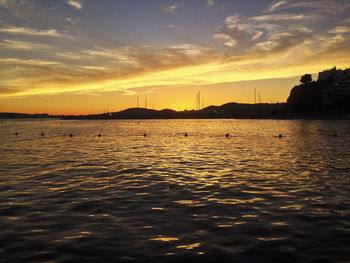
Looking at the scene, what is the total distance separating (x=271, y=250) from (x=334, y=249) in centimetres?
216

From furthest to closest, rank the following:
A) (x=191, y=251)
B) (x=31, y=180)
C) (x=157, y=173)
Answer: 1. (x=157, y=173)
2. (x=31, y=180)
3. (x=191, y=251)

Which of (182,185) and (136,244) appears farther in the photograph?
(182,185)

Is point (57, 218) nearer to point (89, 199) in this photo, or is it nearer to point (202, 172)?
point (89, 199)

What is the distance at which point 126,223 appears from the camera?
37.1 feet

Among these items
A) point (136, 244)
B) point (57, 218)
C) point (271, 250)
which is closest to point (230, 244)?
point (271, 250)

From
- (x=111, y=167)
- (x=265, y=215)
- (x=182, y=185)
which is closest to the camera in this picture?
(x=265, y=215)

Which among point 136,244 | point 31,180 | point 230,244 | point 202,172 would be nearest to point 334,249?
point 230,244

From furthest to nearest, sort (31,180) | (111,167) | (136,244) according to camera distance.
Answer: (111,167), (31,180), (136,244)

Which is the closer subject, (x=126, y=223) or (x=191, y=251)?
(x=191, y=251)

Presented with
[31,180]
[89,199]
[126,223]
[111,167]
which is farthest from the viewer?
[111,167]

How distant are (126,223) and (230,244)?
178 inches

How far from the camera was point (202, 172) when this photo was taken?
2269 centimetres

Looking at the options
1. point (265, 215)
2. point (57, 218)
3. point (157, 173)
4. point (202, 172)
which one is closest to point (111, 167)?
point (157, 173)

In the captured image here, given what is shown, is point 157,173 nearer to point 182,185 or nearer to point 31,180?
point 182,185
